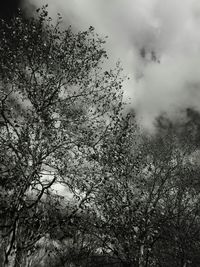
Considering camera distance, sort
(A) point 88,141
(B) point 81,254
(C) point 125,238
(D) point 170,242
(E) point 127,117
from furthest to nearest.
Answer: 1. (B) point 81,254
2. (D) point 170,242
3. (E) point 127,117
4. (C) point 125,238
5. (A) point 88,141

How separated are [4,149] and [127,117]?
6.79 metres

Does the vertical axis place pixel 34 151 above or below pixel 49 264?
above

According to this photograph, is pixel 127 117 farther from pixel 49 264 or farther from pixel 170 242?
pixel 49 264

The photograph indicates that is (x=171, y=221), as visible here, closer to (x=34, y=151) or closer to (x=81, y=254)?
(x=81, y=254)

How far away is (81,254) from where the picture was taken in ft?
65.5

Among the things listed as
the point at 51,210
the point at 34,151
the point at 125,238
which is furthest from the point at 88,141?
the point at 125,238

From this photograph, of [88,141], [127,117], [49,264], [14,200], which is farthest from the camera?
[49,264]

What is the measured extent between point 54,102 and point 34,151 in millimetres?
3050

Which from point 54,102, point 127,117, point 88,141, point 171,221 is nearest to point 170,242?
point 171,221

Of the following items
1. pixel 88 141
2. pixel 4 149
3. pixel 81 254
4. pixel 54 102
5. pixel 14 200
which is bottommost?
pixel 81 254

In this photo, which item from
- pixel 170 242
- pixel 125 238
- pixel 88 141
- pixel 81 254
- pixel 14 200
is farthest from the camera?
pixel 81 254

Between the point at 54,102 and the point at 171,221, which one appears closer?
the point at 54,102

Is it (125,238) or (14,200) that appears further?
(125,238)

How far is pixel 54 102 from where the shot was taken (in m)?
11.6
